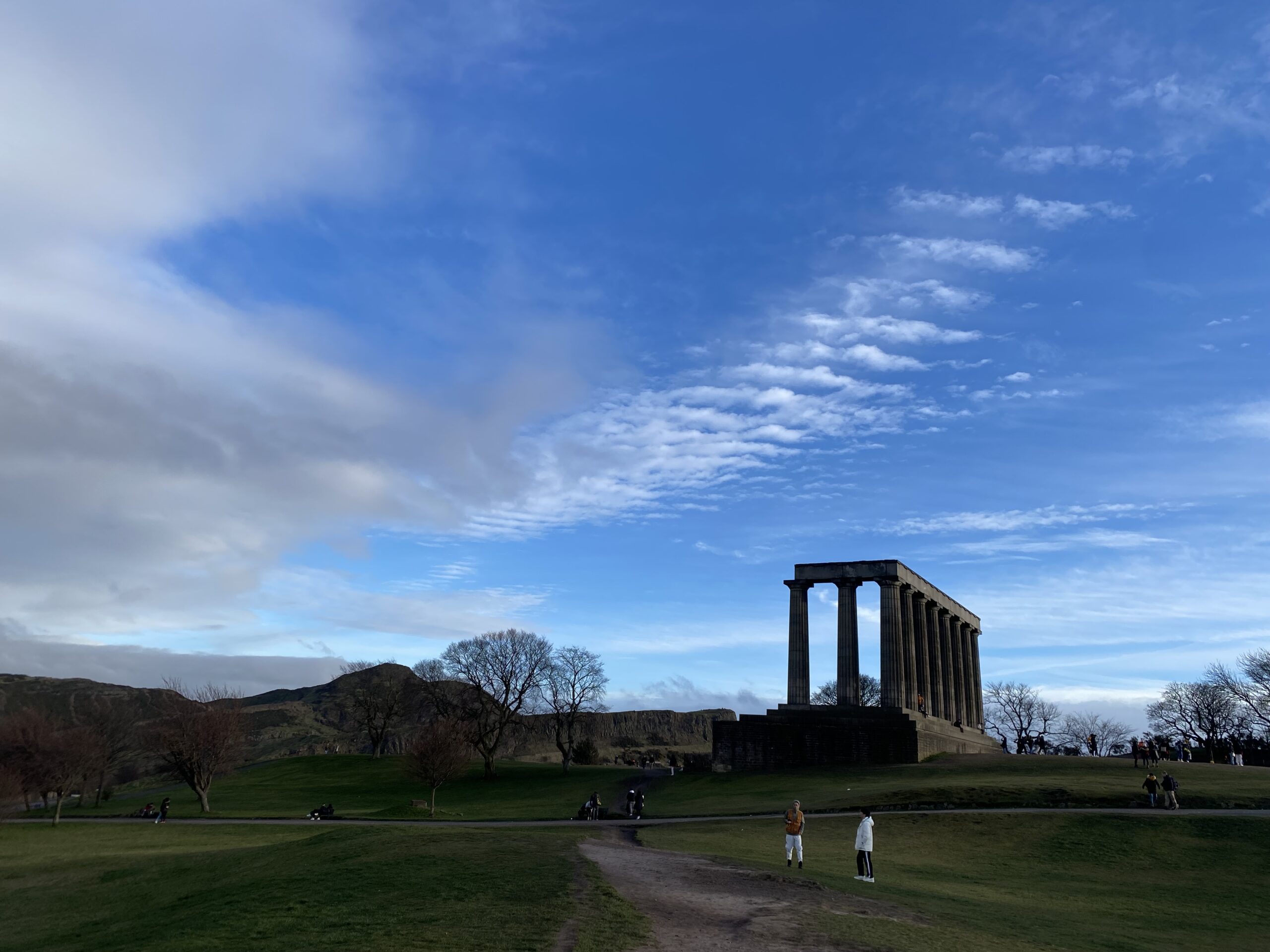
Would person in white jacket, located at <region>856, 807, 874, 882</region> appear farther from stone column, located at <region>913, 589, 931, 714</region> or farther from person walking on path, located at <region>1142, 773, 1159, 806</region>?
stone column, located at <region>913, 589, 931, 714</region>

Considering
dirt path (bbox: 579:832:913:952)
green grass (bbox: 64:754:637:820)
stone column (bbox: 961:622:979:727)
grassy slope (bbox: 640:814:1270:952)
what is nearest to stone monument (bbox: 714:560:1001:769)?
stone column (bbox: 961:622:979:727)

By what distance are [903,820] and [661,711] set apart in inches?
5167

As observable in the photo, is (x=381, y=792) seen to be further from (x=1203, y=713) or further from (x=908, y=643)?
(x=1203, y=713)

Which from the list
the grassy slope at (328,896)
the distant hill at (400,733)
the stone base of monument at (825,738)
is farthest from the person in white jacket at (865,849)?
the distant hill at (400,733)

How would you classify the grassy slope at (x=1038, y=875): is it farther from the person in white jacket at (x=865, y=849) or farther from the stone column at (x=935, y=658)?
the stone column at (x=935, y=658)

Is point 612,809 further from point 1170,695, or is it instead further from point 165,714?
point 1170,695

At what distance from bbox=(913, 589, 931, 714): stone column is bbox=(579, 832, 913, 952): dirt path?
56.7 meters

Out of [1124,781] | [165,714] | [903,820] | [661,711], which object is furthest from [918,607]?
[661,711]

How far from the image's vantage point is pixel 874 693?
115938 millimetres

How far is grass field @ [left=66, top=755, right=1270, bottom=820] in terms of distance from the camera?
42.2m

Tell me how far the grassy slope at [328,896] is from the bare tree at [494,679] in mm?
49808

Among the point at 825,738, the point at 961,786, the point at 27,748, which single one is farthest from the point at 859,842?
the point at 27,748

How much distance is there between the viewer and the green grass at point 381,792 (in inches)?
2231

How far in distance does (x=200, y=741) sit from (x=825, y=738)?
140 ft
